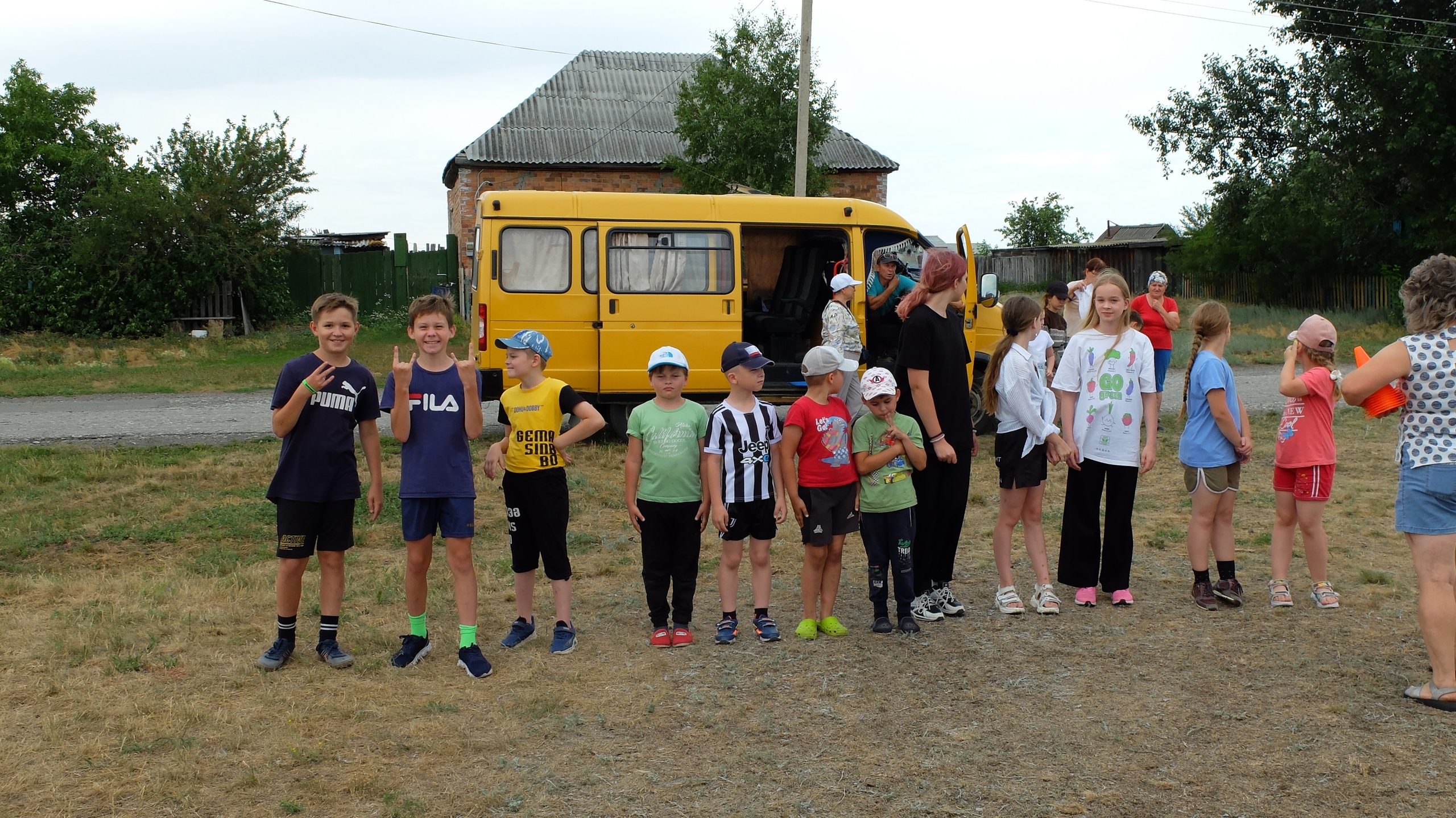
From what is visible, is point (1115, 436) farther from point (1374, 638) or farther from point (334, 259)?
point (334, 259)

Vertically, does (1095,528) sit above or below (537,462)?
below

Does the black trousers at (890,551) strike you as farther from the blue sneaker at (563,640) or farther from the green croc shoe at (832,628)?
the blue sneaker at (563,640)

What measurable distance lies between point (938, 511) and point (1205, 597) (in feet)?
4.86

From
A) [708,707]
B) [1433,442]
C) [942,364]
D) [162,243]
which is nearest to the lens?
[1433,442]

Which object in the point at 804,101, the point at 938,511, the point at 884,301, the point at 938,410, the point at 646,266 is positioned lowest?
the point at 938,511

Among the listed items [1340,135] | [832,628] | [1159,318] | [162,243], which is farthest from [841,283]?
[1340,135]

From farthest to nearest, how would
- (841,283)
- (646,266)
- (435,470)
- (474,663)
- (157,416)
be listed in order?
1. (157,416)
2. (646,266)
3. (841,283)
4. (435,470)
5. (474,663)

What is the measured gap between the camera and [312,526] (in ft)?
16.6

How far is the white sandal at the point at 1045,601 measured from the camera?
5.81 m

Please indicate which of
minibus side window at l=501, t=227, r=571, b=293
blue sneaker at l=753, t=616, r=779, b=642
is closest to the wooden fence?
minibus side window at l=501, t=227, r=571, b=293

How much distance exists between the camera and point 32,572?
6.69m

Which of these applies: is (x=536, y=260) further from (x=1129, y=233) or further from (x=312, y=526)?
(x=1129, y=233)

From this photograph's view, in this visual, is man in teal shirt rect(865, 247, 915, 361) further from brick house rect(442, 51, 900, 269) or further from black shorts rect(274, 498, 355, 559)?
brick house rect(442, 51, 900, 269)

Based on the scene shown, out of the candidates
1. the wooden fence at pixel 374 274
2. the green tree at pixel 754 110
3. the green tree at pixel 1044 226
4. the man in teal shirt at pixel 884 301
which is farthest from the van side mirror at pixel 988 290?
the green tree at pixel 1044 226
